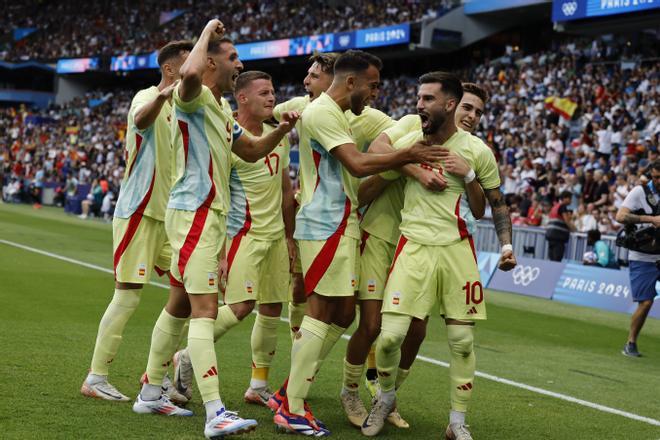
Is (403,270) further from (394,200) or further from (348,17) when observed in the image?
(348,17)

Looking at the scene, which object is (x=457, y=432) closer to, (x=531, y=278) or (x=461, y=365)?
(x=461, y=365)

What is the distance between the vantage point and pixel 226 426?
519cm

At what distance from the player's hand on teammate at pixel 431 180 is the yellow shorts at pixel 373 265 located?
60 centimetres

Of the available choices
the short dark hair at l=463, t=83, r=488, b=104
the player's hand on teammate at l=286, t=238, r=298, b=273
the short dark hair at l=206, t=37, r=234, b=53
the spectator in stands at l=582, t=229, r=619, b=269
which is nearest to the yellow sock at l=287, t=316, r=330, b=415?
the player's hand on teammate at l=286, t=238, r=298, b=273

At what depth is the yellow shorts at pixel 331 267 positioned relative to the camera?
19.1 ft

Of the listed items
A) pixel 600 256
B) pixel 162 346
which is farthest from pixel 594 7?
pixel 162 346

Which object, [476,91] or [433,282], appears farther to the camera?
[476,91]

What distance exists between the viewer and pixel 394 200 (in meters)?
6.30

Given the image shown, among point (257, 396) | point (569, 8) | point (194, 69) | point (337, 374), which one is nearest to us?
point (194, 69)

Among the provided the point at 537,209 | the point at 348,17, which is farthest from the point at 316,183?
the point at 348,17

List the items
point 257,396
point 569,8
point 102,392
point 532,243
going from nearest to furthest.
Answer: point 102,392
point 257,396
point 532,243
point 569,8

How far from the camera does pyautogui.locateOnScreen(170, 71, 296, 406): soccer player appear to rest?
6590mm

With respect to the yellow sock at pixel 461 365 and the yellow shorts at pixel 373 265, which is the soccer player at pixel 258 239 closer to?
the yellow shorts at pixel 373 265

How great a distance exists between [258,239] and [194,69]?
1693 mm
